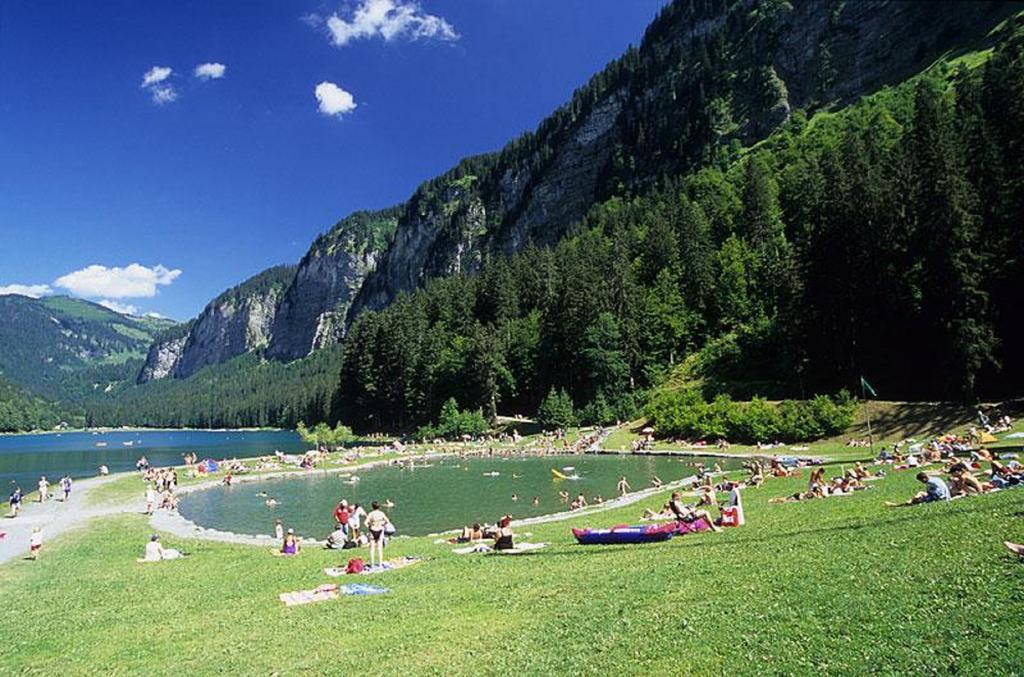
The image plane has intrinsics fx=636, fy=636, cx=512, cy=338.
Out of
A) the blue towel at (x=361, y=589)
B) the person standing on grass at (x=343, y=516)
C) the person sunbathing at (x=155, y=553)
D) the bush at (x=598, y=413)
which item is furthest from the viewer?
the bush at (x=598, y=413)

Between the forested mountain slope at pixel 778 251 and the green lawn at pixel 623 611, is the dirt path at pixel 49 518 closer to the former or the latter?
the green lawn at pixel 623 611

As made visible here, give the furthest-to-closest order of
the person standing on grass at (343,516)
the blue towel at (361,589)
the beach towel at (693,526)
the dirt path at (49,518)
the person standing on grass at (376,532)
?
the dirt path at (49,518) < the person standing on grass at (343,516) < the beach towel at (693,526) < the person standing on grass at (376,532) < the blue towel at (361,589)

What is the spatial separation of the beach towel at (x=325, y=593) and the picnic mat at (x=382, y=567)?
7.60 feet

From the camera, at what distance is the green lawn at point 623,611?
8.34 meters

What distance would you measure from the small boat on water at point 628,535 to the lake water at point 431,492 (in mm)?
11756

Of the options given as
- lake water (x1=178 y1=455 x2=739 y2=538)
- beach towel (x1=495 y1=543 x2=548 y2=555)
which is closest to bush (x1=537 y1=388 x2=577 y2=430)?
lake water (x1=178 y1=455 x2=739 y2=538)

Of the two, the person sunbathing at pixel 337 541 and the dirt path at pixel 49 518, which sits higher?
the dirt path at pixel 49 518

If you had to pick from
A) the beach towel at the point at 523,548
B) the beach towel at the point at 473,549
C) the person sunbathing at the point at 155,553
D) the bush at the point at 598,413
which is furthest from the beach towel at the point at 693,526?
the bush at the point at 598,413

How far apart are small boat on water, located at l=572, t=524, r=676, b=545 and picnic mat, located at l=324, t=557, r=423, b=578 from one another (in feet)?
18.1

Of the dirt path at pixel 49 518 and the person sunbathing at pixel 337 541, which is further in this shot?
the dirt path at pixel 49 518

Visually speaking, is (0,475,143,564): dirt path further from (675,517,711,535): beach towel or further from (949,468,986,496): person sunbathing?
(949,468,986,496): person sunbathing

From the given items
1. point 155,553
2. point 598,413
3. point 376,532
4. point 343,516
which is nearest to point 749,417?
point 598,413

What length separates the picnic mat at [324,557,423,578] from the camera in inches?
747

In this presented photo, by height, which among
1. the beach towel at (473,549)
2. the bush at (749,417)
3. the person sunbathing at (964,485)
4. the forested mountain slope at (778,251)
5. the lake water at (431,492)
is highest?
the forested mountain slope at (778,251)
